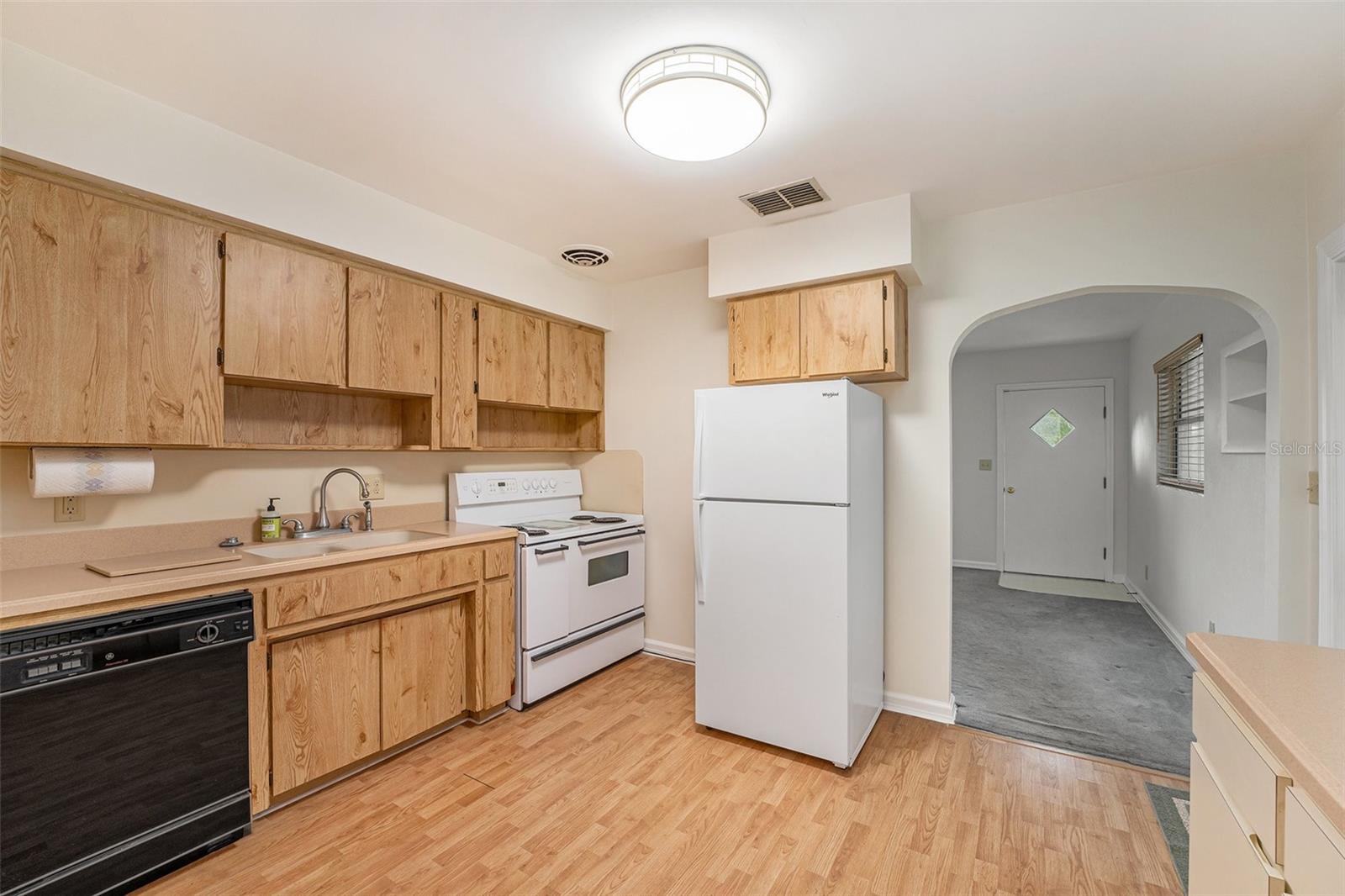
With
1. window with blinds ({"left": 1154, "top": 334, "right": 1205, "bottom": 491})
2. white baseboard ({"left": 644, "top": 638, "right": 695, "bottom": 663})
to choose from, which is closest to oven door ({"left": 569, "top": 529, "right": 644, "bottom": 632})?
white baseboard ({"left": 644, "top": 638, "right": 695, "bottom": 663})

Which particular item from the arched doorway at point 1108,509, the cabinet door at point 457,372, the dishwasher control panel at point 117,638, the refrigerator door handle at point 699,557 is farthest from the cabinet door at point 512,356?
the arched doorway at point 1108,509

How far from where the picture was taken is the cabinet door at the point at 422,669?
241 centimetres

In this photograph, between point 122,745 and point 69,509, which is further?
point 69,509

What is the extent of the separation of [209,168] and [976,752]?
12.8 ft

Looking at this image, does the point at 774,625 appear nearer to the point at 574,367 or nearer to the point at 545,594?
the point at 545,594

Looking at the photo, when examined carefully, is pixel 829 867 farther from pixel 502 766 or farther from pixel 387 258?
pixel 387 258

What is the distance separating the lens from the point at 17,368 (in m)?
1.71

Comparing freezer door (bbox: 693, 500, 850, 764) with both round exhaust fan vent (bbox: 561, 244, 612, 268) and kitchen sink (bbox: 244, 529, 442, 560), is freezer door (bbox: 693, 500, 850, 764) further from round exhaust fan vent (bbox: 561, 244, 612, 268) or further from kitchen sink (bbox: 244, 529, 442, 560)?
round exhaust fan vent (bbox: 561, 244, 612, 268)

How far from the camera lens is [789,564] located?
8.30 feet

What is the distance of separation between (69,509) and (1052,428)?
746 cm

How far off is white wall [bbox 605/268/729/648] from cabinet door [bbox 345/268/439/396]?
1.38m

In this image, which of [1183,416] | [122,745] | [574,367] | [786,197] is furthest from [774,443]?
[1183,416]

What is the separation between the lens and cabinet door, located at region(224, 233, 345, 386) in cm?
217

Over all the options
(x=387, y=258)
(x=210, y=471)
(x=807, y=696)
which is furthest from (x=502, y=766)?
(x=387, y=258)
